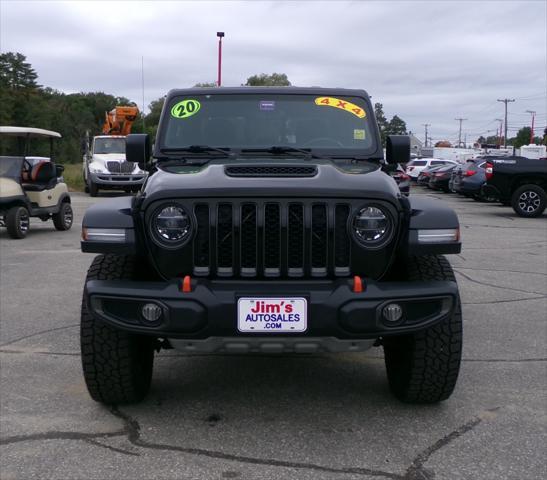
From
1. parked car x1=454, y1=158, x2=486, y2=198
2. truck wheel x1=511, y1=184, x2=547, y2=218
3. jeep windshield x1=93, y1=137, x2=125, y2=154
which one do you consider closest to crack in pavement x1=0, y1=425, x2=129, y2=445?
truck wheel x1=511, y1=184, x2=547, y2=218

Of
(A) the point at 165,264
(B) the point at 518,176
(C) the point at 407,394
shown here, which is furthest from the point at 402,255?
(B) the point at 518,176

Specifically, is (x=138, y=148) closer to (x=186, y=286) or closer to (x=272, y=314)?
(x=186, y=286)

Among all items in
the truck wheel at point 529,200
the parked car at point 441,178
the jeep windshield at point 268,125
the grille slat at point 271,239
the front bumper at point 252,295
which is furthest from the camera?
the parked car at point 441,178

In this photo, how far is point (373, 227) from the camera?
358 cm

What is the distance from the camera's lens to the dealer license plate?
339cm

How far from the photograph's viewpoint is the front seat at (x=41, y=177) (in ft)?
41.5

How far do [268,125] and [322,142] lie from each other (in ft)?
1.34

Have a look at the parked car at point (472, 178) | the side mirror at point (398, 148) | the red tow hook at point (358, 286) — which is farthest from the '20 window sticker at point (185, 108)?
the parked car at point (472, 178)

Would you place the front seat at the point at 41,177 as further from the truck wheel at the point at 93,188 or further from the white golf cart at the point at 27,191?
the truck wheel at the point at 93,188

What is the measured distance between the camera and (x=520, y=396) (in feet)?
14.0

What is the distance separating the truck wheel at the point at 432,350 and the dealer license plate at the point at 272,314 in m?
0.75

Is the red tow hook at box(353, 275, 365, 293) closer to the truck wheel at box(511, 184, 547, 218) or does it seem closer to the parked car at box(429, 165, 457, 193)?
the truck wheel at box(511, 184, 547, 218)

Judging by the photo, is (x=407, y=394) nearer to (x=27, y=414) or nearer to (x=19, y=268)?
(x=27, y=414)

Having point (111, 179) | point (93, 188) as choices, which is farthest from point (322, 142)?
point (93, 188)
